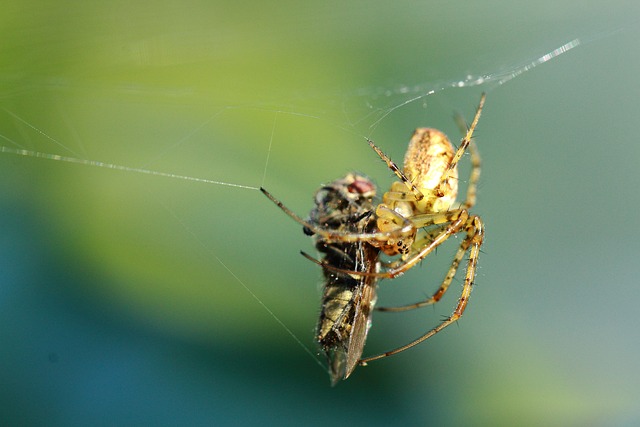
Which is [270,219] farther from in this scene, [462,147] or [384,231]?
[462,147]

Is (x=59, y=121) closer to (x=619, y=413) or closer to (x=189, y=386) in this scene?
(x=189, y=386)

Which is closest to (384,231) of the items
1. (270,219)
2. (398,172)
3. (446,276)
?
A: (398,172)

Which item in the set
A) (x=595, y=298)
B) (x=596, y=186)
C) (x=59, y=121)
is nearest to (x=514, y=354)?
(x=595, y=298)

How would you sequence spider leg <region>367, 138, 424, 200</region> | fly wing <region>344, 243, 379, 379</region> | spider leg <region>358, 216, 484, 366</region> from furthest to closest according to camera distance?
spider leg <region>358, 216, 484, 366</region> < spider leg <region>367, 138, 424, 200</region> < fly wing <region>344, 243, 379, 379</region>

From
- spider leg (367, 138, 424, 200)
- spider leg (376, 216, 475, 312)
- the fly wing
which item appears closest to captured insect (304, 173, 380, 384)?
the fly wing

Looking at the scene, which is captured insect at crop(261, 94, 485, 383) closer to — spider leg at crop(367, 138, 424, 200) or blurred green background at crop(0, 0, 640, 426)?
spider leg at crop(367, 138, 424, 200)
